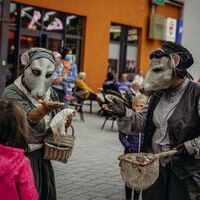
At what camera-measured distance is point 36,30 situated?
18.2 m

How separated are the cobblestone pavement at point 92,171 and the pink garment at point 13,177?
316 cm

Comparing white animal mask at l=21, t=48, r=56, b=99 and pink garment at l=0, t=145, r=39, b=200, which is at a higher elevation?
white animal mask at l=21, t=48, r=56, b=99

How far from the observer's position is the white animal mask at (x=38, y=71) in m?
4.63

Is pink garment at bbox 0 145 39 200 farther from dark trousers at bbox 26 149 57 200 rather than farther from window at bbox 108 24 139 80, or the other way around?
window at bbox 108 24 139 80

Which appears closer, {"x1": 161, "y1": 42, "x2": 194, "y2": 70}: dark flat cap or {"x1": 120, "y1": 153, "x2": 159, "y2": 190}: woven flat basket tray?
{"x1": 120, "y1": 153, "x2": 159, "y2": 190}: woven flat basket tray

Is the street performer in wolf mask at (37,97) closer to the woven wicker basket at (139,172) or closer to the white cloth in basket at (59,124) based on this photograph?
the white cloth in basket at (59,124)

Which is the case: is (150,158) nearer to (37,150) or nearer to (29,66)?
(37,150)

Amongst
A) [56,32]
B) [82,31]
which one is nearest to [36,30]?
[56,32]

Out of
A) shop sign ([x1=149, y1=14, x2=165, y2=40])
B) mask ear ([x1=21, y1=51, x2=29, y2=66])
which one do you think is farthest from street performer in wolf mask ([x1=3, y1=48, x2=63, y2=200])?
shop sign ([x1=149, y1=14, x2=165, y2=40])

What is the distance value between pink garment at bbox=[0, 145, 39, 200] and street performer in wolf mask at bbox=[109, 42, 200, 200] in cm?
Result: 113

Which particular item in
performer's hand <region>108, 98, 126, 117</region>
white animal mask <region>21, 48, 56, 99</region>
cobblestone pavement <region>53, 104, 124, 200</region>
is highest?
white animal mask <region>21, 48, 56, 99</region>

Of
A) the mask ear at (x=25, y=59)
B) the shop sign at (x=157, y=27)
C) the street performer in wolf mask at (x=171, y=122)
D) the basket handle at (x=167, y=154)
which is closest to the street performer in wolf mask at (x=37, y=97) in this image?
the mask ear at (x=25, y=59)

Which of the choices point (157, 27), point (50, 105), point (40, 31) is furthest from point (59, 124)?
point (157, 27)

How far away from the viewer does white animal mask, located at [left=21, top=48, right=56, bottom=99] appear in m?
4.63
